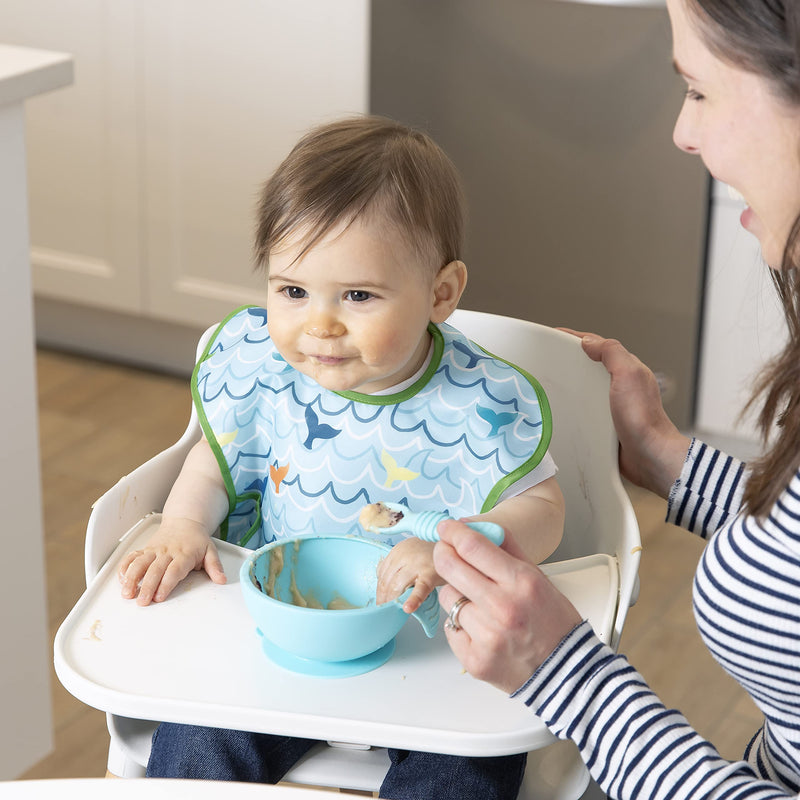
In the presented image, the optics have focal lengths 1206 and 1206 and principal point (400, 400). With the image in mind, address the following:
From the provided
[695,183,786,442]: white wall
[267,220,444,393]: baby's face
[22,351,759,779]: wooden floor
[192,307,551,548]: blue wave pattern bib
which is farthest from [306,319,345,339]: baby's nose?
[695,183,786,442]: white wall

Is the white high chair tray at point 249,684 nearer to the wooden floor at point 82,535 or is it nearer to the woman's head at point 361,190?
the woman's head at point 361,190

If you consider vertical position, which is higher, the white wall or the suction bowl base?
the suction bowl base

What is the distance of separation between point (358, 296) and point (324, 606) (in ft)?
0.84

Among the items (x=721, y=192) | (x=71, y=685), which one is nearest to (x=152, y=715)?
(x=71, y=685)

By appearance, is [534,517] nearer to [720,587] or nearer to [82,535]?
[720,587]

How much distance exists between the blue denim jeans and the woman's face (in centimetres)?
44

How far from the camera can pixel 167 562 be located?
0.94 m

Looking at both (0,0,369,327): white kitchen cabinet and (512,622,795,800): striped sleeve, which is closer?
(512,622,795,800): striped sleeve

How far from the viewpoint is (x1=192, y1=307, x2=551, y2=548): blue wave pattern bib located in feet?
3.41

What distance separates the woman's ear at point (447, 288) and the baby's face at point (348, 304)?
1.2 inches

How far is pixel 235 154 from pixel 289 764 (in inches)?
71.9

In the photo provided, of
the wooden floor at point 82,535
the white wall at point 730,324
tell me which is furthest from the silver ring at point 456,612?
the white wall at point 730,324

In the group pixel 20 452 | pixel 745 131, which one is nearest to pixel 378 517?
pixel 745 131

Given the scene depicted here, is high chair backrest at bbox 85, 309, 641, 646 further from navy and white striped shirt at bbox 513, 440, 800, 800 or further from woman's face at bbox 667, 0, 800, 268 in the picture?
woman's face at bbox 667, 0, 800, 268
